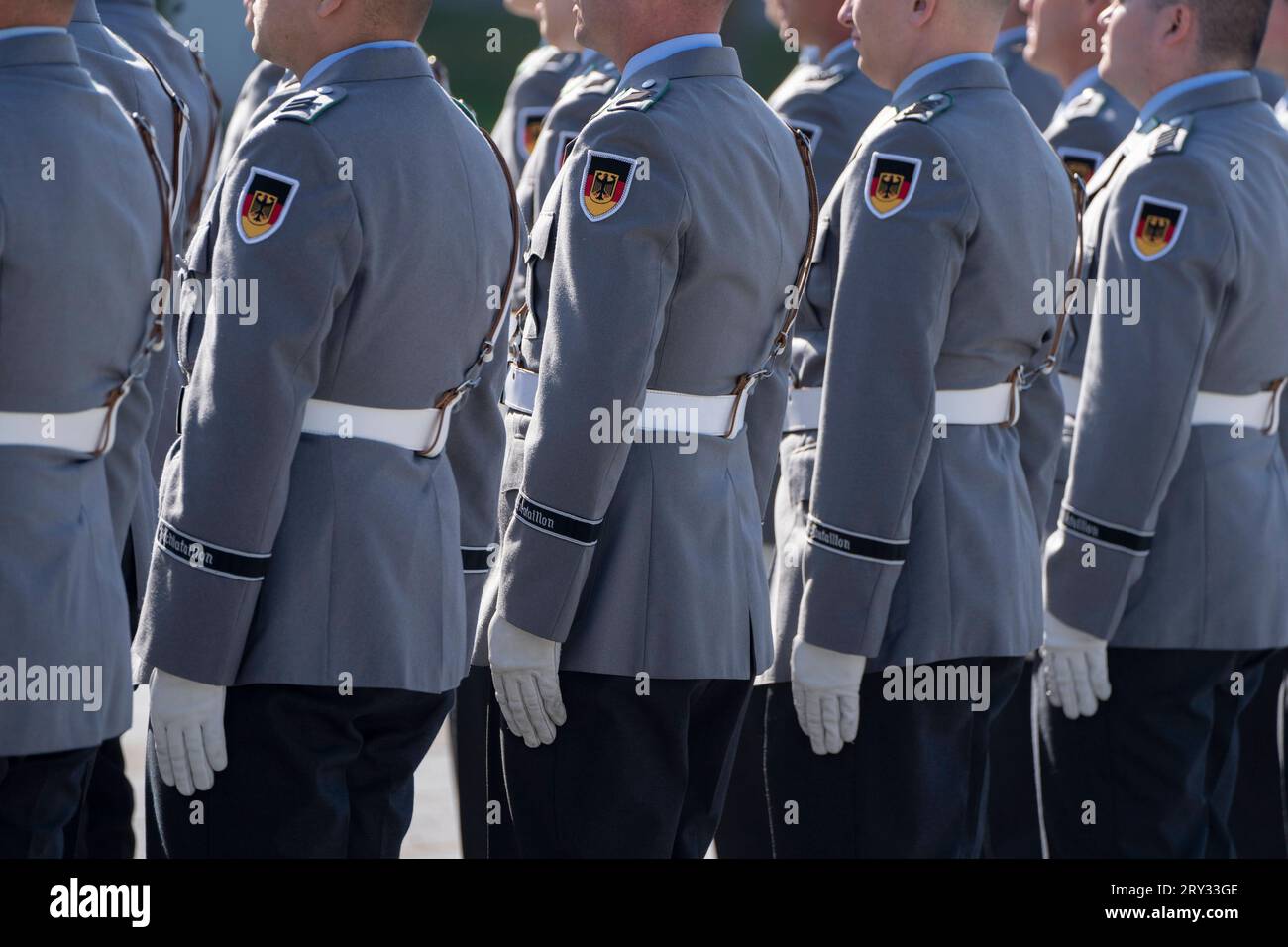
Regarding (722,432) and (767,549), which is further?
(767,549)

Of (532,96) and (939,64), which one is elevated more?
(939,64)

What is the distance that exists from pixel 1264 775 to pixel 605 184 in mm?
2483

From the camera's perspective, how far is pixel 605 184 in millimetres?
2865

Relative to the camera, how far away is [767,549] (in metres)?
8.37

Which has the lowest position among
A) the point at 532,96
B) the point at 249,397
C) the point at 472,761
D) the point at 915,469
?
the point at 472,761

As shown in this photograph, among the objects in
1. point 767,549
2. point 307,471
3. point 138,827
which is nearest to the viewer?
point 307,471

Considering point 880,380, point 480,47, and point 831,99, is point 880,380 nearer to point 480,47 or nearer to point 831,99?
point 831,99

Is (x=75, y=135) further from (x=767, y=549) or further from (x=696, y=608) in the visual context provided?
(x=767, y=549)

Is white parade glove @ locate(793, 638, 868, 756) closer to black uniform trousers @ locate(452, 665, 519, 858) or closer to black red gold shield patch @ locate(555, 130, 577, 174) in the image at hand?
black uniform trousers @ locate(452, 665, 519, 858)

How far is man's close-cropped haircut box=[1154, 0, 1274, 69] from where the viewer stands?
3.79m

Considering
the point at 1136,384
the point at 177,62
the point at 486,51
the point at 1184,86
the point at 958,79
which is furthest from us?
the point at 486,51

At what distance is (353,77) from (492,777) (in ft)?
3.65

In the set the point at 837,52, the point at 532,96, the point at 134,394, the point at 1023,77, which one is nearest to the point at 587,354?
the point at 134,394
